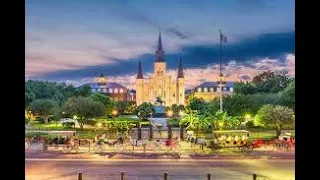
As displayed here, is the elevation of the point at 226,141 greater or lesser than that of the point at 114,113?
lesser

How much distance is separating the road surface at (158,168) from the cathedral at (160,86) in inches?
34.2

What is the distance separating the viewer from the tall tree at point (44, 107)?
5.29 metres

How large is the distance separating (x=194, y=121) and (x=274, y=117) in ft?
3.53

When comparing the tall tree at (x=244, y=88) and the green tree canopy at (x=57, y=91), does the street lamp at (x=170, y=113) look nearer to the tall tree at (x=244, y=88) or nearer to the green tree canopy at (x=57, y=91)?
the tall tree at (x=244, y=88)

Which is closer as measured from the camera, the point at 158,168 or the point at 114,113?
the point at 158,168

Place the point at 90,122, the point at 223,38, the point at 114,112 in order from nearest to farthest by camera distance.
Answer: the point at 223,38
the point at 114,112
the point at 90,122

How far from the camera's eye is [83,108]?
5797 mm

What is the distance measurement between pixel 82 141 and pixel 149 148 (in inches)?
37.8

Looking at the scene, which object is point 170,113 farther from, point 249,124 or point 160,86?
point 249,124

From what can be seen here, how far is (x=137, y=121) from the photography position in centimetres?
580

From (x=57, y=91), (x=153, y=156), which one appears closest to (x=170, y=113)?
(x=153, y=156)

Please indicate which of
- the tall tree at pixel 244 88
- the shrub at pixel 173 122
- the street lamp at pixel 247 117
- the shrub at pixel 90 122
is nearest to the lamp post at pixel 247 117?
the street lamp at pixel 247 117

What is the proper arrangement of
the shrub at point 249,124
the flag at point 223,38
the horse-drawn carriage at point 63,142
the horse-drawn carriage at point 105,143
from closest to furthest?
the flag at point 223,38
the horse-drawn carriage at point 63,142
the shrub at point 249,124
the horse-drawn carriage at point 105,143

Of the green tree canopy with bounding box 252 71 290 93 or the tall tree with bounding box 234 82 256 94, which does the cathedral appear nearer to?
the tall tree with bounding box 234 82 256 94
